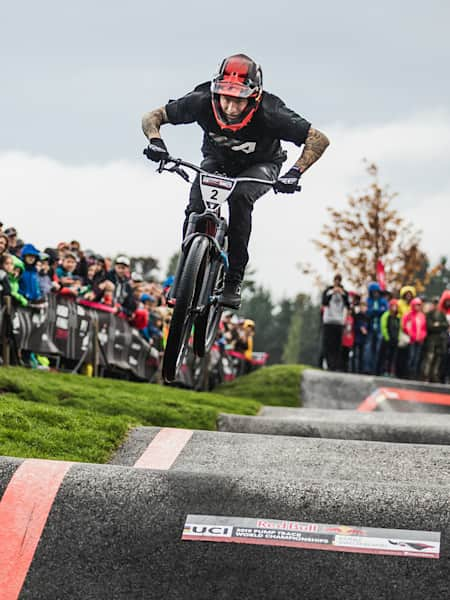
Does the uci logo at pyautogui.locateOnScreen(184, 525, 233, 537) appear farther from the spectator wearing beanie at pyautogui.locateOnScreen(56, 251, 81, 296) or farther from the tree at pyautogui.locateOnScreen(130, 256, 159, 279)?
the tree at pyautogui.locateOnScreen(130, 256, 159, 279)

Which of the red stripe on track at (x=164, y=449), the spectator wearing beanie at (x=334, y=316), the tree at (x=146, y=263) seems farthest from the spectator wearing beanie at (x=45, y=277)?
the tree at (x=146, y=263)

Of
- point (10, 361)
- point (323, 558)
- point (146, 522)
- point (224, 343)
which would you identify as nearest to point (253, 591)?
point (323, 558)

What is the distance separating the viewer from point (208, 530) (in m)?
5.46

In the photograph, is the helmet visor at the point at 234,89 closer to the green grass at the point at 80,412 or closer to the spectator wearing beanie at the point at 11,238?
the green grass at the point at 80,412

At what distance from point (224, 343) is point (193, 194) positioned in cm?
1400

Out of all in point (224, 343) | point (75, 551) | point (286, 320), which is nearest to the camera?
point (75, 551)

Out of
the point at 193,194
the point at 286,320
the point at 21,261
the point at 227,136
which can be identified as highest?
the point at 227,136

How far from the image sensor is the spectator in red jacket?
68.4 feet

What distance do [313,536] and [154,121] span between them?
426cm

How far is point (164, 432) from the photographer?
368 inches

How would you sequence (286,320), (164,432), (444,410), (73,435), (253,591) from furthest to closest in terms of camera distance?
1. (286,320)
2. (444,410)
3. (164,432)
4. (73,435)
5. (253,591)

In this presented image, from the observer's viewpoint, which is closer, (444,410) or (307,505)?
(307,505)

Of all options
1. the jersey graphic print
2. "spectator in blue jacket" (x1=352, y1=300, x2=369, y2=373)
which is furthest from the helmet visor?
"spectator in blue jacket" (x1=352, y1=300, x2=369, y2=373)

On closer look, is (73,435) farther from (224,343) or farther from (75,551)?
(224,343)
